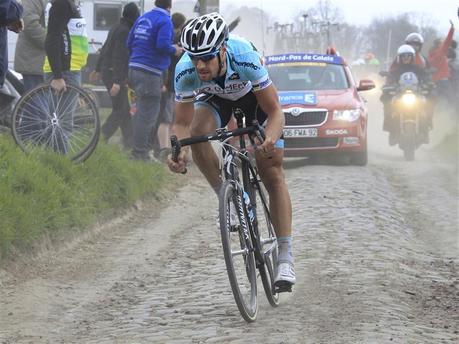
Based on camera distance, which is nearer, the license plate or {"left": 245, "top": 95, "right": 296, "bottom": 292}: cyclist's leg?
{"left": 245, "top": 95, "right": 296, "bottom": 292}: cyclist's leg

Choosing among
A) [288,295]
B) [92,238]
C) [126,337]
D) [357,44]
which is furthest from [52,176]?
[357,44]

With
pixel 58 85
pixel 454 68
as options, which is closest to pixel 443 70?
pixel 454 68

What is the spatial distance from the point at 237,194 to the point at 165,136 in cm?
756

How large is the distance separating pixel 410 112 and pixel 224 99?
12693 mm

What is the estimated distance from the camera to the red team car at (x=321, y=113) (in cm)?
1600

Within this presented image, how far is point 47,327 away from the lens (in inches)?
266

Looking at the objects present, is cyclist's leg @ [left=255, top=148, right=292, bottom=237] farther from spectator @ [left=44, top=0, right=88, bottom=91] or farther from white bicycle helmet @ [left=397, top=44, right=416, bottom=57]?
white bicycle helmet @ [left=397, top=44, right=416, bottom=57]

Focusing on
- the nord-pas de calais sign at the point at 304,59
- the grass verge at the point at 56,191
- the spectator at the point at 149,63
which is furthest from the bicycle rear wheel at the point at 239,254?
the nord-pas de calais sign at the point at 304,59

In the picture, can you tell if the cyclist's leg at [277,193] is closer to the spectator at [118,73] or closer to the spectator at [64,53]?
the spectator at [64,53]

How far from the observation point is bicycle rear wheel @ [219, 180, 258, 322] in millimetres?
6234

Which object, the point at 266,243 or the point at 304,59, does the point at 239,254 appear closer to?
the point at 266,243

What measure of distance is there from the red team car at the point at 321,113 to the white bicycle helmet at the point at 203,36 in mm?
9339

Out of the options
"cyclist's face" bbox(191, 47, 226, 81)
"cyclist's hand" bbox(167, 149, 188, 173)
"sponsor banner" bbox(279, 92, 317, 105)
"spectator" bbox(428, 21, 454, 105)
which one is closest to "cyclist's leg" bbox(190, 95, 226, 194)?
"cyclist's hand" bbox(167, 149, 188, 173)

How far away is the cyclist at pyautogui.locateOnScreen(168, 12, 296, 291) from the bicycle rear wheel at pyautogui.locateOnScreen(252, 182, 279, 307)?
7cm
